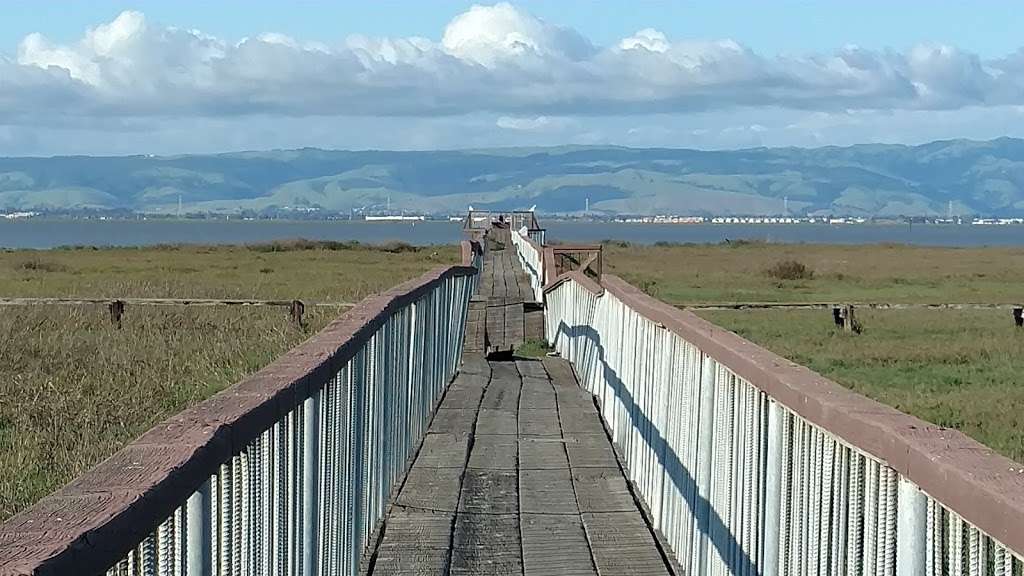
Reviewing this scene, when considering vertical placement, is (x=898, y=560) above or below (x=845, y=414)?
below

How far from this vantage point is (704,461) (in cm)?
568

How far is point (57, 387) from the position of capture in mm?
12477

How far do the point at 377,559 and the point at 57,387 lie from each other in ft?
23.3

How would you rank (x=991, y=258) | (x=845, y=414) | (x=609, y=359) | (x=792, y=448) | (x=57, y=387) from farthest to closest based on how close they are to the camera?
(x=991, y=258)
(x=57, y=387)
(x=609, y=359)
(x=792, y=448)
(x=845, y=414)

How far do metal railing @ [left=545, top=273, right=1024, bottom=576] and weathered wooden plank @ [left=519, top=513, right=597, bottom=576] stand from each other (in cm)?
40

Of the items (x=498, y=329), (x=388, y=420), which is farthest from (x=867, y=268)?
(x=388, y=420)

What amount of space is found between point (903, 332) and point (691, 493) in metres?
19.5

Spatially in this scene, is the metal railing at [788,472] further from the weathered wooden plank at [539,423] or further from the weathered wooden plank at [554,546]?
the weathered wooden plank at [539,423]

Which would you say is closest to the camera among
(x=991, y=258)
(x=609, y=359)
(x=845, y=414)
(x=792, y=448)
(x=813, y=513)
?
(x=845, y=414)

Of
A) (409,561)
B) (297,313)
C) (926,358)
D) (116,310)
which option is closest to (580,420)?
(409,561)

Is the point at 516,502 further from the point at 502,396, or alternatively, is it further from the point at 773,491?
the point at 502,396

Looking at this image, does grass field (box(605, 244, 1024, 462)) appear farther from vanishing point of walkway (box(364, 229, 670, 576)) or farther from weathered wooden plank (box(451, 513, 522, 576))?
weathered wooden plank (box(451, 513, 522, 576))

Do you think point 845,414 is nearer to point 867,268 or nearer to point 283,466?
point 283,466

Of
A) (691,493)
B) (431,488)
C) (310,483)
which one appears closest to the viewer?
(310,483)
